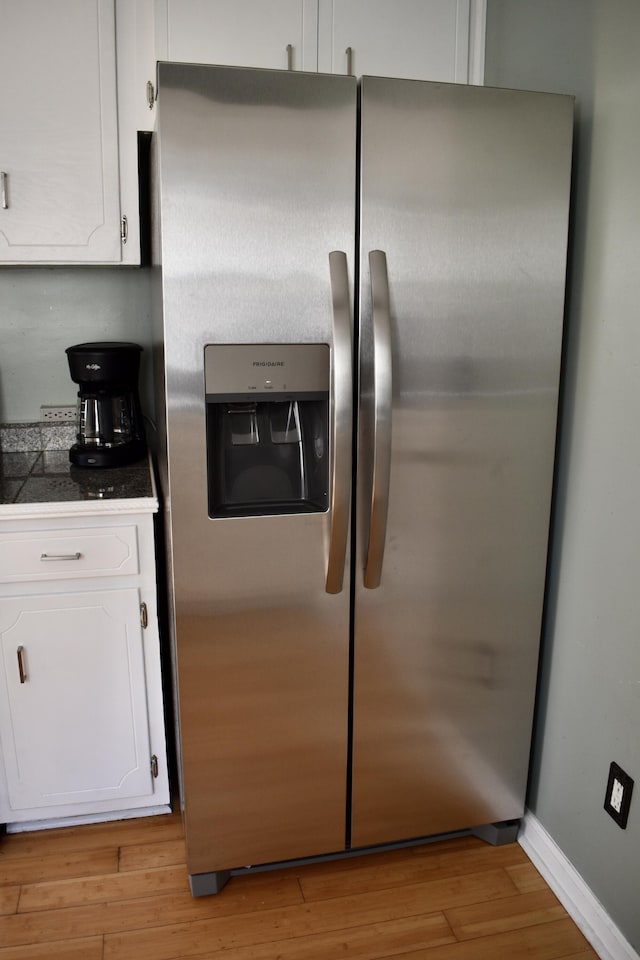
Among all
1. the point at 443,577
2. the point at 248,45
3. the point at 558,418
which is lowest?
the point at 443,577

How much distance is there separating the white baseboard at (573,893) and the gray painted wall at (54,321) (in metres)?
1.77

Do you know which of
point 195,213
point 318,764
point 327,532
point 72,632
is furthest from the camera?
point 72,632

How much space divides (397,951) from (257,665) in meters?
0.72

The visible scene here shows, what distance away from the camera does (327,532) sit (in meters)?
1.73

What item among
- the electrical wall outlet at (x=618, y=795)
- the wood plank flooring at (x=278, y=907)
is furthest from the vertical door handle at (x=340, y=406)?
the wood plank flooring at (x=278, y=907)

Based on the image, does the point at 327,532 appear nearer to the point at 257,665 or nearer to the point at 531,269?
the point at 257,665

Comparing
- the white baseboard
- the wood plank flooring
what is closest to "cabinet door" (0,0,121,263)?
the wood plank flooring

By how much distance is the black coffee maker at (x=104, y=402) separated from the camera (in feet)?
7.18

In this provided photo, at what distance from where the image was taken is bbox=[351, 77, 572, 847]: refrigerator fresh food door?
1631 millimetres

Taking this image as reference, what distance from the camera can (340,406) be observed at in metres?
1.61

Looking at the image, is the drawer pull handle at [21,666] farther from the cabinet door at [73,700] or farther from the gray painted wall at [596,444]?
the gray painted wall at [596,444]

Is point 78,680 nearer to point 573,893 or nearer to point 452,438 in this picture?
point 452,438

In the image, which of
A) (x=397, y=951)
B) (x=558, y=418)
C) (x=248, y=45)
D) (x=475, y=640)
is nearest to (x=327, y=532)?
(x=475, y=640)

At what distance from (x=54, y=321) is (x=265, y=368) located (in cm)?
111
